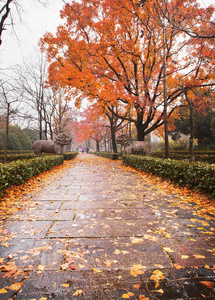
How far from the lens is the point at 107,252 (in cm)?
208

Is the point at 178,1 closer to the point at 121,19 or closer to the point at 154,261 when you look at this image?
the point at 121,19

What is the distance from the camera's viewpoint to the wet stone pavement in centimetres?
154

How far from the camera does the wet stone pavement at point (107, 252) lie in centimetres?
154

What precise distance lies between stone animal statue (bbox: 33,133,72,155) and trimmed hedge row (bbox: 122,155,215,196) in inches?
335

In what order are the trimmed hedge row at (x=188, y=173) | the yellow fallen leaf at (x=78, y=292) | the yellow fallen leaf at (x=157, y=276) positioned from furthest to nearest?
the trimmed hedge row at (x=188, y=173), the yellow fallen leaf at (x=157, y=276), the yellow fallen leaf at (x=78, y=292)

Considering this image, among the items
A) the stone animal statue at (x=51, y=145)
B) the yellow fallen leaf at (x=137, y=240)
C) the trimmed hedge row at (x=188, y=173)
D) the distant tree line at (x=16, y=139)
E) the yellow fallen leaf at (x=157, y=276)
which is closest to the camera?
the yellow fallen leaf at (x=157, y=276)

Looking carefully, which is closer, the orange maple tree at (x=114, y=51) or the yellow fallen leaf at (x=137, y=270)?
the yellow fallen leaf at (x=137, y=270)

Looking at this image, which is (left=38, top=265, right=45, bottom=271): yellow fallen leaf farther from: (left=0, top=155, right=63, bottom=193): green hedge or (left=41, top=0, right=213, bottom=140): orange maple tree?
(left=41, top=0, right=213, bottom=140): orange maple tree

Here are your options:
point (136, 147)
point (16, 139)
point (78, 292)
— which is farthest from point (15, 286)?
point (16, 139)

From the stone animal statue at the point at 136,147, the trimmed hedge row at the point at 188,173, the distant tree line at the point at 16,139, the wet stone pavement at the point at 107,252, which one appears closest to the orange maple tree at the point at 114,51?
the stone animal statue at the point at 136,147

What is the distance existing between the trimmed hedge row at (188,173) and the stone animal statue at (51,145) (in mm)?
8502

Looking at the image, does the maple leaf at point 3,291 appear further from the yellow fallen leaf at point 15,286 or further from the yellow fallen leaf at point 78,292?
the yellow fallen leaf at point 78,292

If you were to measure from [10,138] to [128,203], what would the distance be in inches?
987

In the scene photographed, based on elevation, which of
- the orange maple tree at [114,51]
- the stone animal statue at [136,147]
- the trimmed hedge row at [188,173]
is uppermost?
the orange maple tree at [114,51]
